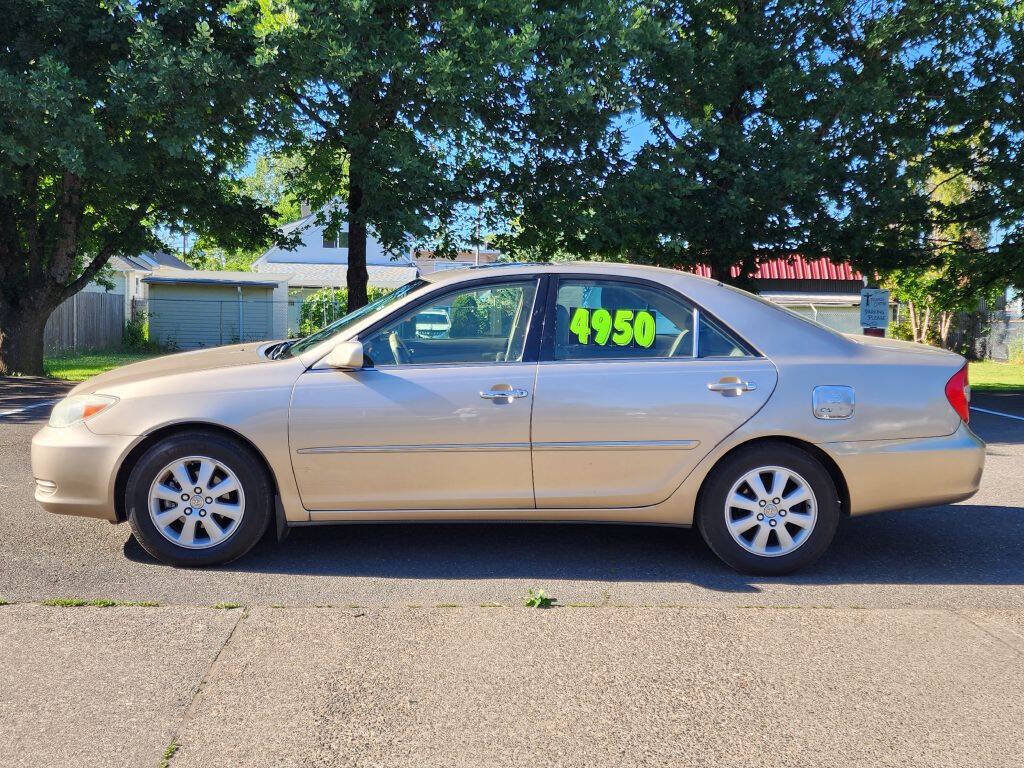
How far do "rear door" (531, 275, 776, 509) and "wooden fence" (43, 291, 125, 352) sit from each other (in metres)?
25.6

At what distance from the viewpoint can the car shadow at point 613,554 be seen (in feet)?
17.3

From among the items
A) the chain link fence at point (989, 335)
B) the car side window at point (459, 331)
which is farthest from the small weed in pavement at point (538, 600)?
the chain link fence at point (989, 335)

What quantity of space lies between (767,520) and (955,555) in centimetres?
143

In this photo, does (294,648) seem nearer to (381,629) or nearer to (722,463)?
(381,629)

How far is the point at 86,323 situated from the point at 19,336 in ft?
44.7

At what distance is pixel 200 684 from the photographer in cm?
368

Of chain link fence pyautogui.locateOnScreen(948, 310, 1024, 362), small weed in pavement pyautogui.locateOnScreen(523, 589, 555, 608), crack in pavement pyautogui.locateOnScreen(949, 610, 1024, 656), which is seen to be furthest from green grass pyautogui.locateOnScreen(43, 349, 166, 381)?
chain link fence pyautogui.locateOnScreen(948, 310, 1024, 362)

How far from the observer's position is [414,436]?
5.15m

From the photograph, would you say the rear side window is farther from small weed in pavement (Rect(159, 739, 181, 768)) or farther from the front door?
small weed in pavement (Rect(159, 739, 181, 768))

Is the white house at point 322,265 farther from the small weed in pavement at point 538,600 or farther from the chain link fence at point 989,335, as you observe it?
the small weed in pavement at point 538,600

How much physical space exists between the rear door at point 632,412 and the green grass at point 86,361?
14759 millimetres

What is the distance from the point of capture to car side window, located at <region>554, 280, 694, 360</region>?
211 inches

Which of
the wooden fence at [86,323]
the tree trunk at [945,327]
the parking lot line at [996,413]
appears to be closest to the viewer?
the parking lot line at [996,413]

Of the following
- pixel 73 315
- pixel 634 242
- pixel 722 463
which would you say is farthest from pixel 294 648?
pixel 73 315
